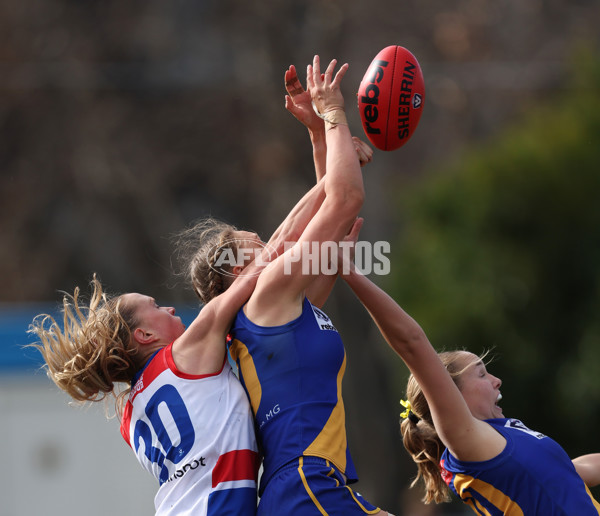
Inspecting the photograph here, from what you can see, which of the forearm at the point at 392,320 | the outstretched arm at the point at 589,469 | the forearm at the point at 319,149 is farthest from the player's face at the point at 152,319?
the outstretched arm at the point at 589,469

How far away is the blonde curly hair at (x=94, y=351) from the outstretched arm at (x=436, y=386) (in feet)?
3.15

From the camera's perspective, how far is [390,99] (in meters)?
4.05

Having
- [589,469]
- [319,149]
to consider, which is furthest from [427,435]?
[319,149]

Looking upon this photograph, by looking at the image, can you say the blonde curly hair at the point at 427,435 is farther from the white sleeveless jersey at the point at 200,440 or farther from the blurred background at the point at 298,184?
the blurred background at the point at 298,184

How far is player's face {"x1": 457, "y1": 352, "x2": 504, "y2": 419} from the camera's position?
371 centimetres

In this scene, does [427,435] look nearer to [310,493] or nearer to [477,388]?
[477,388]

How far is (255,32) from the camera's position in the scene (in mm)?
15102

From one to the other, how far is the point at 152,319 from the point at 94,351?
0.28 metres

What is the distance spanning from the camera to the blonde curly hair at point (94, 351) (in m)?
3.60

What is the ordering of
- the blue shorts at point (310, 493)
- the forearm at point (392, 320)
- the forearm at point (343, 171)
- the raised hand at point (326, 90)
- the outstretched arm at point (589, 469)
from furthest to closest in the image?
the outstretched arm at point (589, 469) < the raised hand at point (326, 90) < the forearm at point (392, 320) < the forearm at point (343, 171) < the blue shorts at point (310, 493)

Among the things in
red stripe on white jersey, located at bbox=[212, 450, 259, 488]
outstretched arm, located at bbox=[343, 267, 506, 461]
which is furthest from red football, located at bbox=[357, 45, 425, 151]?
red stripe on white jersey, located at bbox=[212, 450, 259, 488]

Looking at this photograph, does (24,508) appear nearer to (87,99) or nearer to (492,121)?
(87,99)

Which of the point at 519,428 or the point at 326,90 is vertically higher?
the point at 326,90

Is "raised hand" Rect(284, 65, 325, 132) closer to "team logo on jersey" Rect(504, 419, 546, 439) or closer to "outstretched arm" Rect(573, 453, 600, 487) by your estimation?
"team logo on jersey" Rect(504, 419, 546, 439)
